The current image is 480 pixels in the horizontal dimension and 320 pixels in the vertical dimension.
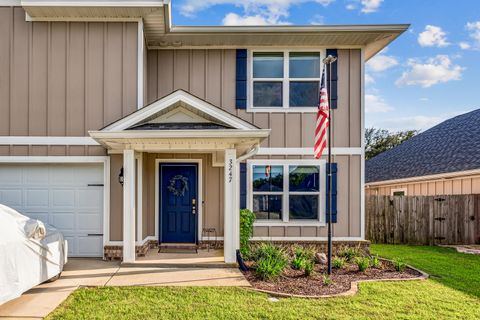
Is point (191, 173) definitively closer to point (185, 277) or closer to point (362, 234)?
point (185, 277)

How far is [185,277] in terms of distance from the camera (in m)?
5.99

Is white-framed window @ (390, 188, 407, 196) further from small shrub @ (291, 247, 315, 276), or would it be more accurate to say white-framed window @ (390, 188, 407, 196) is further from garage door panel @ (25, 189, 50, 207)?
garage door panel @ (25, 189, 50, 207)

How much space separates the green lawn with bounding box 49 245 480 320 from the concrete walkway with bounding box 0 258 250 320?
28 centimetres

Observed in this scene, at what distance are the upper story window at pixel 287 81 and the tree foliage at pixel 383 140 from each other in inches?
1224

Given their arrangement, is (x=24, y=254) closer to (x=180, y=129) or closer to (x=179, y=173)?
(x=180, y=129)

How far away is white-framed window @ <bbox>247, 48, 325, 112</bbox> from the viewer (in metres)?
8.33

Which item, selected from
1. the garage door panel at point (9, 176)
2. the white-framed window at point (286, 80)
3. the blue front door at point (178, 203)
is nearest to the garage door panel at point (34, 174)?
the garage door panel at point (9, 176)

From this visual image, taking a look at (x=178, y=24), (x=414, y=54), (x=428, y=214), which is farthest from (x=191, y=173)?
(x=414, y=54)

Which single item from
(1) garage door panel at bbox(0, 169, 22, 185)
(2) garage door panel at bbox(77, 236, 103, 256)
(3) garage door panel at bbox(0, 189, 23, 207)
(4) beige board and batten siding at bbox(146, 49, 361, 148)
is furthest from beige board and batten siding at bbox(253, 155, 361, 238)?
(1) garage door panel at bbox(0, 169, 22, 185)

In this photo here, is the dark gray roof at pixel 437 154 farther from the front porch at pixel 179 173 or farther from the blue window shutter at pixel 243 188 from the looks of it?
the front porch at pixel 179 173

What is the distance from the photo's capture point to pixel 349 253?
24.8ft

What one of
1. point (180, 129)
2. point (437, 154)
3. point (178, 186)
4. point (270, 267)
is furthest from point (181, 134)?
point (437, 154)

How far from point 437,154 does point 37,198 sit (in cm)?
1469

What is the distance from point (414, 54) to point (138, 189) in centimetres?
1867
